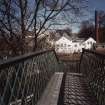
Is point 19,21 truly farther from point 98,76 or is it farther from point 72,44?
point 72,44

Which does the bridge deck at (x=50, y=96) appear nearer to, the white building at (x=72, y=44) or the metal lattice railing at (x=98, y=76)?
the metal lattice railing at (x=98, y=76)

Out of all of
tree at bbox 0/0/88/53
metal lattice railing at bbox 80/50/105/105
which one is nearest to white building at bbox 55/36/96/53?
tree at bbox 0/0/88/53

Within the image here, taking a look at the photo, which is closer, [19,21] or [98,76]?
[98,76]

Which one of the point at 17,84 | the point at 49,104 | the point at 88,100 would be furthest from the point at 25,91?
the point at 88,100

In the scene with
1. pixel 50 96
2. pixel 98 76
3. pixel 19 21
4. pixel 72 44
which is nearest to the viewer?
pixel 98 76

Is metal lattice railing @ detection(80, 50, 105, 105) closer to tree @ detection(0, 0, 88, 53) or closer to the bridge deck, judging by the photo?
the bridge deck

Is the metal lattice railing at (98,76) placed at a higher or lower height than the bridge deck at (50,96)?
higher

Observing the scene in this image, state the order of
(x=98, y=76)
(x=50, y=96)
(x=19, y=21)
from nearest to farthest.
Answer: (x=98, y=76), (x=50, y=96), (x=19, y=21)

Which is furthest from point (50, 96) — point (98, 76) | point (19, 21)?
point (19, 21)

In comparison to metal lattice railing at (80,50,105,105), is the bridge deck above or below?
below

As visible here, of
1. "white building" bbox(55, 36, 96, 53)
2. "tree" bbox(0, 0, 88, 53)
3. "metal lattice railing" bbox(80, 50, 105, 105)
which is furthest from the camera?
"white building" bbox(55, 36, 96, 53)

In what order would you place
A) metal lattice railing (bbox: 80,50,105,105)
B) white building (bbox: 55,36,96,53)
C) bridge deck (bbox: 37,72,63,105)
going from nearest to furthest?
metal lattice railing (bbox: 80,50,105,105) < bridge deck (bbox: 37,72,63,105) < white building (bbox: 55,36,96,53)

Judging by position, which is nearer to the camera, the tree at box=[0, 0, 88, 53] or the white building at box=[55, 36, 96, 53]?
the tree at box=[0, 0, 88, 53]

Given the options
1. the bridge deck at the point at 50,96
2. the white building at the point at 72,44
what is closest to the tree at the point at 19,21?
the bridge deck at the point at 50,96
